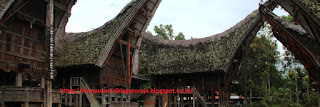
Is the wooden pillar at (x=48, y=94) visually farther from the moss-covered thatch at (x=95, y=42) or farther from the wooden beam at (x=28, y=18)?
the moss-covered thatch at (x=95, y=42)

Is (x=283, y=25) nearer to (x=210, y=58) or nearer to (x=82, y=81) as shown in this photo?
(x=210, y=58)

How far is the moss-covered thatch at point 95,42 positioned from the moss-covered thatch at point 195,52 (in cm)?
729

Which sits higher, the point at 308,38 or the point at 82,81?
the point at 308,38

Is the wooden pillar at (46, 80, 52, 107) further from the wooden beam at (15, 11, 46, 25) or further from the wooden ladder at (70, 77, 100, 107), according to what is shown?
the wooden ladder at (70, 77, 100, 107)

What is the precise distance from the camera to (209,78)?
965 inches

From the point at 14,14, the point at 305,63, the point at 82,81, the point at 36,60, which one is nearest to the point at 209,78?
the point at 305,63

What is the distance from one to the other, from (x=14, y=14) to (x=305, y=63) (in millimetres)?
15590

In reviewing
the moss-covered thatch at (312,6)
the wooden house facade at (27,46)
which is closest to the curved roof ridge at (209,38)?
the moss-covered thatch at (312,6)

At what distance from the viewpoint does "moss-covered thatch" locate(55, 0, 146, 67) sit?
18278 mm

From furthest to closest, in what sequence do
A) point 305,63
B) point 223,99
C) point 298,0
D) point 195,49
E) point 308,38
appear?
point 195,49 → point 223,99 → point 305,63 → point 308,38 → point 298,0

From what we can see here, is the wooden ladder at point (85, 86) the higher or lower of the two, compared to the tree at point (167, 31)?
lower

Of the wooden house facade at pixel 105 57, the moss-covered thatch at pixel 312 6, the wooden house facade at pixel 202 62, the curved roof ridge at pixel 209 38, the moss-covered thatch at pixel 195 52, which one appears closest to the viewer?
the moss-covered thatch at pixel 312 6

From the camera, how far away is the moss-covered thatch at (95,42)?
720 inches

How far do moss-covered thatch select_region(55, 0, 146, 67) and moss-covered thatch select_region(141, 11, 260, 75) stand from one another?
23.9 ft
